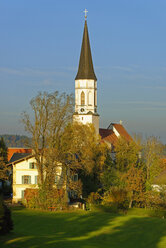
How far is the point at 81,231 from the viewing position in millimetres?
36625

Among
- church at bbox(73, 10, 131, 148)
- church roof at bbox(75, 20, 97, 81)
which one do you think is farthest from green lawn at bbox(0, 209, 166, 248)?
church roof at bbox(75, 20, 97, 81)

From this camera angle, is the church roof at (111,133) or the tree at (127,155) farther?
the church roof at (111,133)

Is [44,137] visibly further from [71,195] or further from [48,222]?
[48,222]

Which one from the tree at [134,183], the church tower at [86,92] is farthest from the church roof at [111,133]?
the tree at [134,183]

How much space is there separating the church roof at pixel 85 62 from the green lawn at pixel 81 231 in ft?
139

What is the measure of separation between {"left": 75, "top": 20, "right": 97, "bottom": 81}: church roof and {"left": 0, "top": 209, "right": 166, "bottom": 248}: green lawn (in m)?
42.3

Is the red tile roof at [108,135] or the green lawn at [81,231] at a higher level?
the red tile roof at [108,135]

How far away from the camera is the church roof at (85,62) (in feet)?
281

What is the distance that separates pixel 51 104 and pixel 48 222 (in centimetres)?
1676

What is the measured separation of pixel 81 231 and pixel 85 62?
5497 cm

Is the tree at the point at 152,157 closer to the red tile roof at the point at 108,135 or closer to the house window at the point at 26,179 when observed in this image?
the house window at the point at 26,179

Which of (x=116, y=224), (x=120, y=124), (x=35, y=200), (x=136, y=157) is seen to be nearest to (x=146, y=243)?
(x=116, y=224)

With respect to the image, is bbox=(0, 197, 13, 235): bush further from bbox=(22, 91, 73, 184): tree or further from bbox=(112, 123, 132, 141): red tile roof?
bbox=(112, 123, 132, 141): red tile roof

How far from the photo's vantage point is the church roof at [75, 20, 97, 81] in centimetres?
8575
